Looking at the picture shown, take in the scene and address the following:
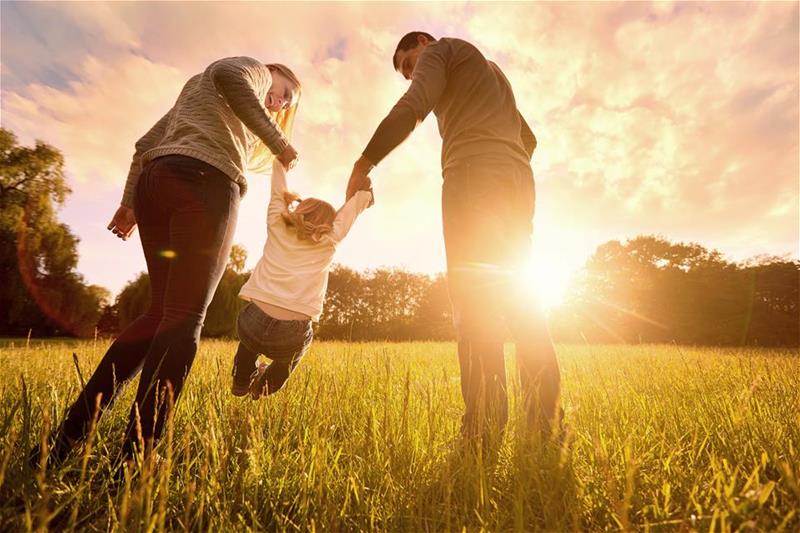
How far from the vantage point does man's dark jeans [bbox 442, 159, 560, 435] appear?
6.77 ft

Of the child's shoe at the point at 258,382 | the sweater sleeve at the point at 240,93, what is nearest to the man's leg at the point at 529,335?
the sweater sleeve at the point at 240,93

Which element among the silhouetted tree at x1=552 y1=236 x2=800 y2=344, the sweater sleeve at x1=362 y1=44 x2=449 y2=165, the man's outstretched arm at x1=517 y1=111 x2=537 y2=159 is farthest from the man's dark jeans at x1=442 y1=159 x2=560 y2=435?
the silhouetted tree at x1=552 y1=236 x2=800 y2=344

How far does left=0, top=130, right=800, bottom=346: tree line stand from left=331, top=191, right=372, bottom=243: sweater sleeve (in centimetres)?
2024

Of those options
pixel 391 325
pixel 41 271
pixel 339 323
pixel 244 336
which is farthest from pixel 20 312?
pixel 244 336

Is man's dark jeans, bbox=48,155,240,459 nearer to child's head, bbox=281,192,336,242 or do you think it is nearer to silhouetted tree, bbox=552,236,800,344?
child's head, bbox=281,192,336,242

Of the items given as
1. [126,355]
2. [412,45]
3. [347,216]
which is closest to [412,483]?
[126,355]

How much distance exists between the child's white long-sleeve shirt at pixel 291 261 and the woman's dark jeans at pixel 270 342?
0.11m

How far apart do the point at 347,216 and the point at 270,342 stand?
1010 mm

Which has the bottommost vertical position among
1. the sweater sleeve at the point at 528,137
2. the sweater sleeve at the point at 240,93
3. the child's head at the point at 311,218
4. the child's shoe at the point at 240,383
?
the child's shoe at the point at 240,383

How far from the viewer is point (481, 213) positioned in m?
2.28

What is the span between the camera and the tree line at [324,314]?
23.0 m

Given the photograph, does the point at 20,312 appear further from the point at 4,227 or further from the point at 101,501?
the point at 101,501

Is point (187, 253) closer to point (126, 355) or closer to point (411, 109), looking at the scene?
point (126, 355)

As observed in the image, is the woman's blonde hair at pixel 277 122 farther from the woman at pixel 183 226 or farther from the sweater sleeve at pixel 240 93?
the sweater sleeve at pixel 240 93
